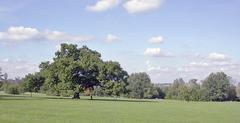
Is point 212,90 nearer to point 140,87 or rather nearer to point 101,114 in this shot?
point 140,87

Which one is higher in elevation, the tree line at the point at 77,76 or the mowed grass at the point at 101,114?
the tree line at the point at 77,76

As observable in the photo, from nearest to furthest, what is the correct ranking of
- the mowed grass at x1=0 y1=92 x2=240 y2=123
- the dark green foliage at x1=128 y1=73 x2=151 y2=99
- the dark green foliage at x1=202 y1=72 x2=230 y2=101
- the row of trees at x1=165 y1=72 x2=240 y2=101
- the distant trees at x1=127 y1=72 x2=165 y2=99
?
the mowed grass at x1=0 y1=92 x2=240 y2=123 → the row of trees at x1=165 y1=72 x2=240 y2=101 → the dark green foliage at x1=202 y1=72 x2=230 y2=101 → the distant trees at x1=127 y1=72 x2=165 y2=99 → the dark green foliage at x1=128 y1=73 x2=151 y2=99

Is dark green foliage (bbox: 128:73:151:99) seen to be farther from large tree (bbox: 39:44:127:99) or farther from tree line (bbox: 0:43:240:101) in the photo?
large tree (bbox: 39:44:127:99)

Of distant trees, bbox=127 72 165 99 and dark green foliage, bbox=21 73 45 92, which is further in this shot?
distant trees, bbox=127 72 165 99

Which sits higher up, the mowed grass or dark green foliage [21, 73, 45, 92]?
dark green foliage [21, 73, 45, 92]

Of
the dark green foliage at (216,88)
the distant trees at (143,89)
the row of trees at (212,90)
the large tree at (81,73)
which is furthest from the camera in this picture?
the distant trees at (143,89)

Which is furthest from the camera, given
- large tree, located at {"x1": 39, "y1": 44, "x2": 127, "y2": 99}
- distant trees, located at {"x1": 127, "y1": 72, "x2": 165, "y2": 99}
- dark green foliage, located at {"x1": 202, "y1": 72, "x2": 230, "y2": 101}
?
distant trees, located at {"x1": 127, "y1": 72, "x2": 165, "y2": 99}

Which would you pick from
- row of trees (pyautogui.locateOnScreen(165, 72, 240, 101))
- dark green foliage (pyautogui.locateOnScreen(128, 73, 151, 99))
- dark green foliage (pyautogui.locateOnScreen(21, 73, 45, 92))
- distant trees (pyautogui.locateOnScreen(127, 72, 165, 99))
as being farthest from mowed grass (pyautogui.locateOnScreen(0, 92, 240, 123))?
dark green foliage (pyautogui.locateOnScreen(128, 73, 151, 99))

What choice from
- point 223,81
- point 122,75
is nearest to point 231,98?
point 223,81

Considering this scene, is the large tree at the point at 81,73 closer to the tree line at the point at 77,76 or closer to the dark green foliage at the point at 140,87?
the tree line at the point at 77,76

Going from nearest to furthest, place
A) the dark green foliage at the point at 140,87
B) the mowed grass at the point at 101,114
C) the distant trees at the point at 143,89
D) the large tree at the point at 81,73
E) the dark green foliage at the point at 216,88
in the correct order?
the mowed grass at the point at 101,114 < the large tree at the point at 81,73 < the dark green foliage at the point at 216,88 < the distant trees at the point at 143,89 < the dark green foliage at the point at 140,87

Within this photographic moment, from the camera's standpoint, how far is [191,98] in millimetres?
147625

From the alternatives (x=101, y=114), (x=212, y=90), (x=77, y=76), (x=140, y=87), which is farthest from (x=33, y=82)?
(x=212, y=90)

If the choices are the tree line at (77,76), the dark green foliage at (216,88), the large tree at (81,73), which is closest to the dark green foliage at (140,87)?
the dark green foliage at (216,88)
